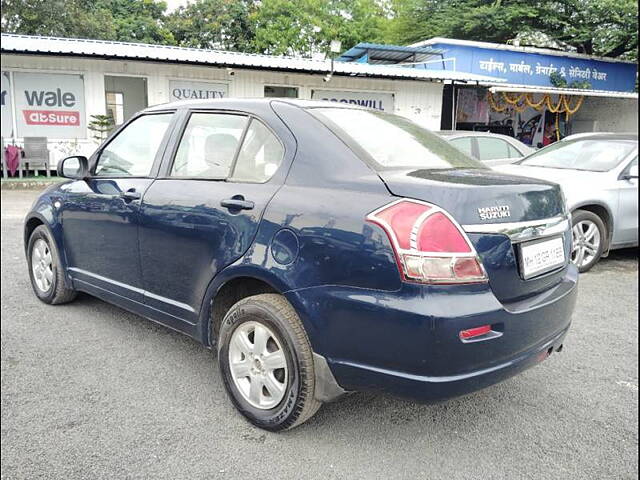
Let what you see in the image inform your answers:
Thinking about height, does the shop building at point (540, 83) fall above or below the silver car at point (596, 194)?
above

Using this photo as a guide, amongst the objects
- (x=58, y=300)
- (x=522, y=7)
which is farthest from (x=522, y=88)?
(x=58, y=300)

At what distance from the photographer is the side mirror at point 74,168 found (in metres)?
3.97

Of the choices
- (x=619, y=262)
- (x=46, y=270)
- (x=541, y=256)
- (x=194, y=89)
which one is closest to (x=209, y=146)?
(x=541, y=256)

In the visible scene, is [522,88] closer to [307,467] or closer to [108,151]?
[307,467]

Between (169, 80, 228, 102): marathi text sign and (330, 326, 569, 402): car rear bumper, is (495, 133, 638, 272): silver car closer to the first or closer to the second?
(330, 326, 569, 402): car rear bumper

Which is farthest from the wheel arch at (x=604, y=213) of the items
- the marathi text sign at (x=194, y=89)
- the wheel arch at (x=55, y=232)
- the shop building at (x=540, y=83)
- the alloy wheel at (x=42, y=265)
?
the marathi text sign at (x=194, y=89)

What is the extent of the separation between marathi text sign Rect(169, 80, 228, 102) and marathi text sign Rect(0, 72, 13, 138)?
4.11 meters

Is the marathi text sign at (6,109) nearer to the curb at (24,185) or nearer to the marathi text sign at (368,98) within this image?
the curb at (24,185)

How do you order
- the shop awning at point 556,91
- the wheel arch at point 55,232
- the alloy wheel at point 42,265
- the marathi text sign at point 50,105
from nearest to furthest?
the shop awning at point 556,91, the wheel arch at point 55,232, the alloy wheel at point 42,265, the marathi text sign at point 50,105

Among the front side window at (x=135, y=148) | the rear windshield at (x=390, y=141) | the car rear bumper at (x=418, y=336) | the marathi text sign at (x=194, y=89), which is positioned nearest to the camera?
the car rear bumper at (x=418, y=336)

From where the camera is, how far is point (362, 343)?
223 centimetres

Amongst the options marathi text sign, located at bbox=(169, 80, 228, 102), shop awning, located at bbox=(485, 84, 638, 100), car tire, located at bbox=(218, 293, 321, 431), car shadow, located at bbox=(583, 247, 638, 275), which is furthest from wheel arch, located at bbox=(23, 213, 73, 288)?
marathi text sign, located at bbox=(169, 80, 228, 102)

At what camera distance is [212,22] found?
3.40 metres

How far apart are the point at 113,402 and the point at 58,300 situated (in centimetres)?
178
